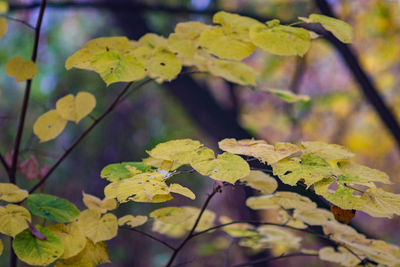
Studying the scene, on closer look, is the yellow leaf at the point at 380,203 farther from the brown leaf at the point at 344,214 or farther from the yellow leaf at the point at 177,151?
the yellow leaf at the point at 177,151

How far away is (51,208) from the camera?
0.68 m

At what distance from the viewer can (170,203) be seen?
354cm

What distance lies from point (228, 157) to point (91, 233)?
13.5 inches

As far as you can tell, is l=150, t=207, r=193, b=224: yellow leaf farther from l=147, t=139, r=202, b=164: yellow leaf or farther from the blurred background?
the blurred background

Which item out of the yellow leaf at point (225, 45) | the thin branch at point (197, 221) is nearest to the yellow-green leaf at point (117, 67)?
the yellow leaf at point (225, 45)

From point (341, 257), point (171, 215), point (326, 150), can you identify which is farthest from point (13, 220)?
point (341, 257)

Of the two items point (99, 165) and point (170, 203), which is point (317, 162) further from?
point (99, 165)

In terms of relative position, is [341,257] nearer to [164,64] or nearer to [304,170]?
[304,170]

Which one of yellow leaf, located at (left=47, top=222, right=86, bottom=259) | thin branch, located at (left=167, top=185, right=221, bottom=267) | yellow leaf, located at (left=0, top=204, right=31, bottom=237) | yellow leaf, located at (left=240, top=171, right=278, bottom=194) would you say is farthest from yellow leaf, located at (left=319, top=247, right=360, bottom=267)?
yellow leaf, located at (left=0, top=204, right=31, bottom=237)

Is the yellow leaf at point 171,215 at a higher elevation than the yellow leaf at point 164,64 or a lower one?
lower

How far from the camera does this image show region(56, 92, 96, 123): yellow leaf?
32.9 inches

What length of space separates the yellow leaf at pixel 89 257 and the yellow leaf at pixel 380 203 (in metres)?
0.50

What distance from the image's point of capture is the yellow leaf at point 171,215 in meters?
0.74

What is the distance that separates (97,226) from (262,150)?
0.38 meters
